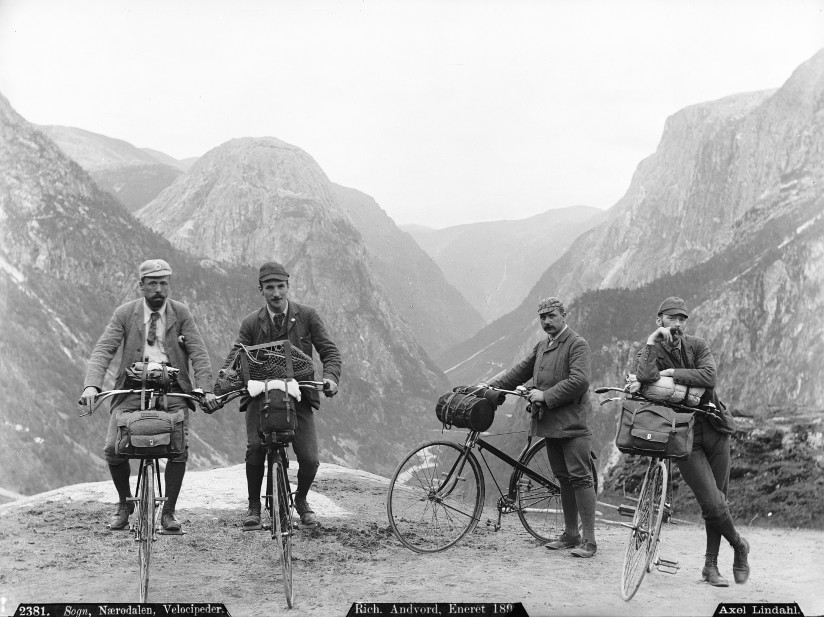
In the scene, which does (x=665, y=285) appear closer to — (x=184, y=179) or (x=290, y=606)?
(x=184, y=179)

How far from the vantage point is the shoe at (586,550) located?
8.41 meters

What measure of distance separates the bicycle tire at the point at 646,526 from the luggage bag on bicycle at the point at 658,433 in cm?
22

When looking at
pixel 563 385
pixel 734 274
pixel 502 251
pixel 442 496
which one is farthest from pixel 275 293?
pixel 502 251

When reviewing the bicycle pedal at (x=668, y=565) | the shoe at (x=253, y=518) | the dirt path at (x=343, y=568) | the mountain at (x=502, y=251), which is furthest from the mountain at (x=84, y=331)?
the mountain at (x=502, y=251)

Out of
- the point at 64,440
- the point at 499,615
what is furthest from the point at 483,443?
the point at 64,440

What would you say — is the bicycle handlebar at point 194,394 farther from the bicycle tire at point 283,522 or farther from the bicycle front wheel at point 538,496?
the bicycle front wheel at point 538,496

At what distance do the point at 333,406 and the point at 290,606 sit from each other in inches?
2639

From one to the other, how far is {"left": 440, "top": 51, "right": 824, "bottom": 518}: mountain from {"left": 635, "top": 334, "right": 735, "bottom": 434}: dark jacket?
6.08 meters

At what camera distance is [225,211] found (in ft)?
309

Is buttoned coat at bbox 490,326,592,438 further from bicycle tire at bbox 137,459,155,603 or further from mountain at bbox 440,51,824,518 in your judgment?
mountain at bbox 440,51,824,518

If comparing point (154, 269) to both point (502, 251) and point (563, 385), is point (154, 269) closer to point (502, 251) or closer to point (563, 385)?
point (563, 385)

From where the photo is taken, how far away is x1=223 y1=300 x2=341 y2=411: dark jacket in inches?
319

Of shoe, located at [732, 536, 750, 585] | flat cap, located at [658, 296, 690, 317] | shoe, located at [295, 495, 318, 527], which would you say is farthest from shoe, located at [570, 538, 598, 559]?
shoe, located at [295, 495, 318, 527]

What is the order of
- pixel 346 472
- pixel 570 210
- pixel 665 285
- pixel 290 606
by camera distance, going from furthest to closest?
pixel 570 210
pixel 665 285
pixel 346 472
pixel 290 606
